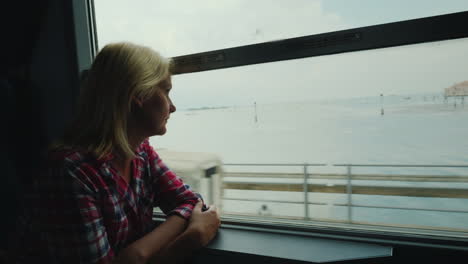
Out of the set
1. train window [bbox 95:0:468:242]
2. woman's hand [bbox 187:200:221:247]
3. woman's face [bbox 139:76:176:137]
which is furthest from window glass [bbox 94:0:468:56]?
woman's hand [bbox 187:200:221:247]

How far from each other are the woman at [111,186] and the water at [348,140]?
0.58m

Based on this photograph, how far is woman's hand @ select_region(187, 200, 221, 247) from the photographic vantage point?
836mm

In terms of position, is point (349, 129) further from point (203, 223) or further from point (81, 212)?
point (81, 212)

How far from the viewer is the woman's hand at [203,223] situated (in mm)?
836

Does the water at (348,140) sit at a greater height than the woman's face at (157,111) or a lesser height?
lesser

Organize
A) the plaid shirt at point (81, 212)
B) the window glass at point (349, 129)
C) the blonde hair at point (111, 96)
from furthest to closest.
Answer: the window glass at point (349, 129) → the blonde hair at point (111, 96) → the plaid shirt at point (81, 212)

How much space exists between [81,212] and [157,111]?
1.06 ft

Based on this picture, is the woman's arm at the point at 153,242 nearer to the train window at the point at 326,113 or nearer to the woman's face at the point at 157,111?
the woman's face at the point at 157,111

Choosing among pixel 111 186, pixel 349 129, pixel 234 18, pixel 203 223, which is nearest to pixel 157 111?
pixel 111 186

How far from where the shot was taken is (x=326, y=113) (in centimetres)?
132

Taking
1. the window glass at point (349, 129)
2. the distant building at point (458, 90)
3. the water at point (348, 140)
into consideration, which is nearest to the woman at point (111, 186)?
the window glass at point (349, 129)

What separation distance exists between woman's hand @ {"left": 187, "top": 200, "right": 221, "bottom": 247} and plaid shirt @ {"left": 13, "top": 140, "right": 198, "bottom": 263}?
0.11ft

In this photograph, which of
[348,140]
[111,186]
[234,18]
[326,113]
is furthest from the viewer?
[348,140]

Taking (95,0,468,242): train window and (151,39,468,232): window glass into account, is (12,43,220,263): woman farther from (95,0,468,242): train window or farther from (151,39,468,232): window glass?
(151,39,468,232): window glass
